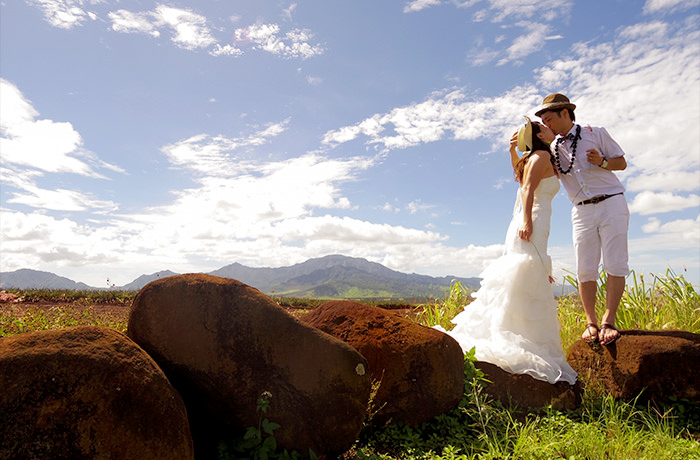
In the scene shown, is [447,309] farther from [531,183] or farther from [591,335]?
[531,183]

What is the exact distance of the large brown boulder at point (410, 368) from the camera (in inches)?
177

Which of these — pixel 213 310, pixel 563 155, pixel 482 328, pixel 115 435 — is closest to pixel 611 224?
pixel 563 155

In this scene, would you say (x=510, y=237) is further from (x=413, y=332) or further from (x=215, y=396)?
(x=215, y=396)

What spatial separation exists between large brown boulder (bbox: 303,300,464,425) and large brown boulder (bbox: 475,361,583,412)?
0.76 meters

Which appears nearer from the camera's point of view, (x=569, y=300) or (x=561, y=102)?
(x=561, y=102)

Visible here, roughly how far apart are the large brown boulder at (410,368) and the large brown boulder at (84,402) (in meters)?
2.20

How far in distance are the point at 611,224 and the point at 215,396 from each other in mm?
5121

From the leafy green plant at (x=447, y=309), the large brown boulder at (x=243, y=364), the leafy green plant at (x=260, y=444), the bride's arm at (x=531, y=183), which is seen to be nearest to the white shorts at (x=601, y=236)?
the bride's arm at (x=531, y=183)

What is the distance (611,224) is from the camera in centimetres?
569

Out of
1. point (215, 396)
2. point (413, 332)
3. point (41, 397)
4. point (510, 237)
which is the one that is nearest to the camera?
point (41, 397)

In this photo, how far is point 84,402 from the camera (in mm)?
2445

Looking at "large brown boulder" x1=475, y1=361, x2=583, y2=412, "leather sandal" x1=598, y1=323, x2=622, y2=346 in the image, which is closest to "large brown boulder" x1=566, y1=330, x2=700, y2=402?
"leather sandal" x1=598, y1=323, x2=622, y2=346

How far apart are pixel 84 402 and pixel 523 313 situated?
5.00m

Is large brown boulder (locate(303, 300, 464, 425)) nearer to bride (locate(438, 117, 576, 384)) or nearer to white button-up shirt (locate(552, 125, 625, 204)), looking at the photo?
bride (locate(438, 117, 576, 384))
